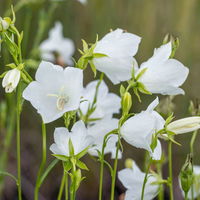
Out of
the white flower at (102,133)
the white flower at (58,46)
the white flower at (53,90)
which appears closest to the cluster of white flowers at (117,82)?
the white flower at (53,90)

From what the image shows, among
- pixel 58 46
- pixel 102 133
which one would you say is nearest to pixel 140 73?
pixel 102 133

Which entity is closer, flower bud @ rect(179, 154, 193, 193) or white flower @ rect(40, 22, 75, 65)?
flower bud @ rect(179, 154, 193, 193)

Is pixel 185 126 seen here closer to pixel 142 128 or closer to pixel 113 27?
pixel 142 128

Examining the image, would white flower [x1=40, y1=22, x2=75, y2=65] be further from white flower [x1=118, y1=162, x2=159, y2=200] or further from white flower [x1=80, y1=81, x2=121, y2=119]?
white flower [x1=118, y1=162, x2=159, y2=200]

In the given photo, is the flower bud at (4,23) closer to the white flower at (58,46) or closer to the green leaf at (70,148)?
the green leaf at (70,148)

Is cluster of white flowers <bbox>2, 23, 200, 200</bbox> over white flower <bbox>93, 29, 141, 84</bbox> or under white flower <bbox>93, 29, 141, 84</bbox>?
under

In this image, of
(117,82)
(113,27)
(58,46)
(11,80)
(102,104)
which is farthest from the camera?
(113,27)

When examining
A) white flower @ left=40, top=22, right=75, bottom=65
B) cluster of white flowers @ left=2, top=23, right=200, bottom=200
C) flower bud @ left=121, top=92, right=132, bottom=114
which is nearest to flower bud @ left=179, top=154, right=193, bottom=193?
cluster of white flowers @ left=2, top=23, right=200, bottom=200
